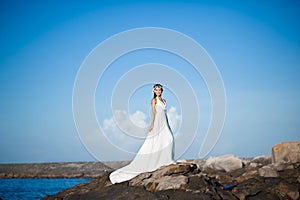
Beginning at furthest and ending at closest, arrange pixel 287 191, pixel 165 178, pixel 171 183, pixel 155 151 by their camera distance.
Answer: pixel 287 191
pixel 155 151
pixel 165 178
pixel 171 183

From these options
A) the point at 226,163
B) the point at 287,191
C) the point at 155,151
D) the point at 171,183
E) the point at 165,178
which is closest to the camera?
the point at 171,183

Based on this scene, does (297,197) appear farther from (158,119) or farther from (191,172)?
(158,119)

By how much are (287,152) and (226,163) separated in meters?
13.0

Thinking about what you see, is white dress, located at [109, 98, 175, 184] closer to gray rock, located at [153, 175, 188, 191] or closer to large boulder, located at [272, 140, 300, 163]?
gray rock, located at [153, 175, 188, 191]

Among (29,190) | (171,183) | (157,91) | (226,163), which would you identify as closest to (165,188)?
(171,183)

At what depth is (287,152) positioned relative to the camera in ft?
93.8

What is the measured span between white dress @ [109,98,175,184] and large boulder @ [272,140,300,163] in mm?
17746

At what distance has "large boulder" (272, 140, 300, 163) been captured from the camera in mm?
28078

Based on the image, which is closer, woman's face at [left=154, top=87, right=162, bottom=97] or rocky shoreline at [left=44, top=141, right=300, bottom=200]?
rocky shoreline at [left=44, top=141, right=300, bottom=200]

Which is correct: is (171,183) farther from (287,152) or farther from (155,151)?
(287,152)

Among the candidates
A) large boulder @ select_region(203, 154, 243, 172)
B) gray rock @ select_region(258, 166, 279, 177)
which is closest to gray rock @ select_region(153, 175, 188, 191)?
gray rock @ select_region(258, 166, 279, 177)

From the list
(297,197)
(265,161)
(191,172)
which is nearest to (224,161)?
(265,161)

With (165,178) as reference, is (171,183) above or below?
below

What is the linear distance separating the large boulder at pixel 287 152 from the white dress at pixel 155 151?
17.7 meters
